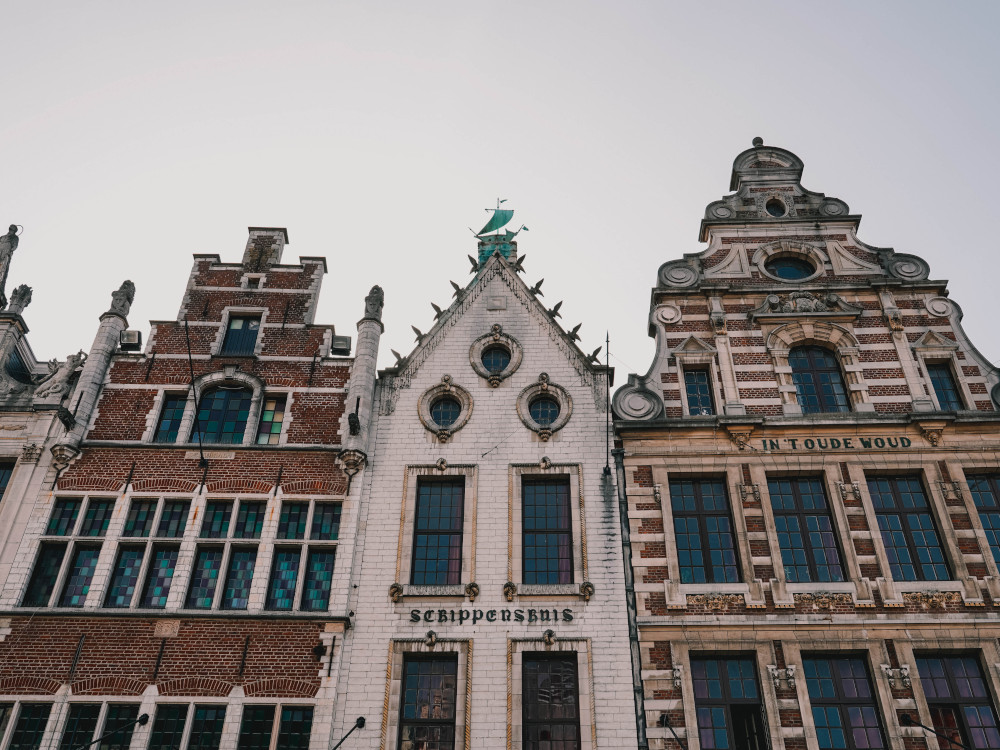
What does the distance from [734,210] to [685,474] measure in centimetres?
817

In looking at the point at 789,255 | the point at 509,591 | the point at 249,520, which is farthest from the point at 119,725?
the point at 789,255

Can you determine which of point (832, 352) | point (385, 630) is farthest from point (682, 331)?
point (385, 630)

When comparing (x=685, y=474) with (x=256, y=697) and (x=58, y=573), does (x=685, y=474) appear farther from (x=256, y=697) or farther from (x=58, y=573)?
(x=58, y=573)

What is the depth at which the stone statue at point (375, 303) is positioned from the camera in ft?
69.6

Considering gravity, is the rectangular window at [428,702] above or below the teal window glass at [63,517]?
below

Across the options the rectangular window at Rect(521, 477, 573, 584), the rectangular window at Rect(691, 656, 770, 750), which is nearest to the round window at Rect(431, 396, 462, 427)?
the rectangular window at Rect(521, 477, 573, 584)

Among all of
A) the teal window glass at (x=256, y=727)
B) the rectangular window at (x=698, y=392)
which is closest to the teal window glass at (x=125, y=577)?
the teal window glass at (x=256, y=727)

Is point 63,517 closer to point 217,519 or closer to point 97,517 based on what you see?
point 97,517

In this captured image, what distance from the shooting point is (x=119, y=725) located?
15.7 metres

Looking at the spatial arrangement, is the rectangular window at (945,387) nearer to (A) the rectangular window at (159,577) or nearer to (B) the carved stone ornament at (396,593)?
(B) the carved stone ornament at (396,593)

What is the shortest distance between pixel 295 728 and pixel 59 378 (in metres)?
10.3

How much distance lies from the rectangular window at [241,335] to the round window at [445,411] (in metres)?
4.76

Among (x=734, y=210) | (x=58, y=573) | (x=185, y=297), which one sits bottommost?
(x=58, y=573)

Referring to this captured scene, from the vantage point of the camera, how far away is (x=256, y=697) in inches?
623
